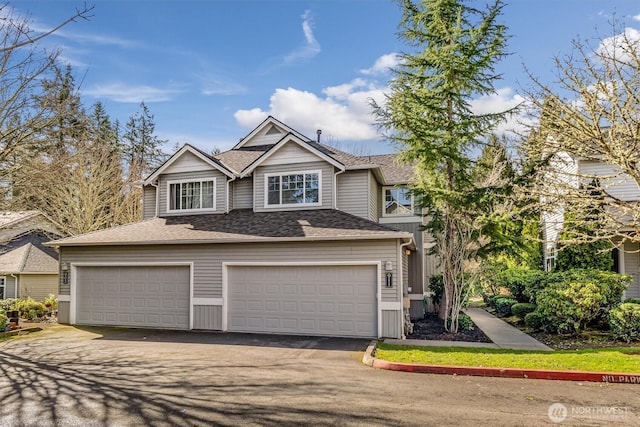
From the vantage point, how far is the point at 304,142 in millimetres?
15391

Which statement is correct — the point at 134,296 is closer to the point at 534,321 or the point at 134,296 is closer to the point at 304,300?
the point at 304,300

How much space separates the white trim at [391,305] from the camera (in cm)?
1231

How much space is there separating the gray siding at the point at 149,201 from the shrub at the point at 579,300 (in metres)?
15.5

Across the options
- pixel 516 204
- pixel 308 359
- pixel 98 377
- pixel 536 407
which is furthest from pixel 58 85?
pixel 516 204

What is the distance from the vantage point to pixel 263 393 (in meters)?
7.03

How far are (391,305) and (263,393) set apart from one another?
6125 mm

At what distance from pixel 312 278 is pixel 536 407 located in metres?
7.69

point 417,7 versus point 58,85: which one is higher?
point 417,7

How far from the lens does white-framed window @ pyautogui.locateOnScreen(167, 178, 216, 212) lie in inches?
651

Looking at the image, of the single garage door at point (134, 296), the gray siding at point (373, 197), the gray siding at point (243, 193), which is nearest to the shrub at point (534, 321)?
the gray siding at point (373, 197)

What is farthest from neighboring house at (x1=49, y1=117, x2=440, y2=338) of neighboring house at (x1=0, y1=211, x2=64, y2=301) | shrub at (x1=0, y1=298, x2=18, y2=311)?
neighboring house at (x1=0, y1=211, x2=64, y2=301)

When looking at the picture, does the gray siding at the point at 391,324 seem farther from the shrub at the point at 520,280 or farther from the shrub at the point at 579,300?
the shrub at the point at 520,280

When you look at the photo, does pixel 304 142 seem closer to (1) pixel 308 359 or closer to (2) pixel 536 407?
(1) pixel 308 359

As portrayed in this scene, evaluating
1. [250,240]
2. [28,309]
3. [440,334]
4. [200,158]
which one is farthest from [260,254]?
[28,309]
